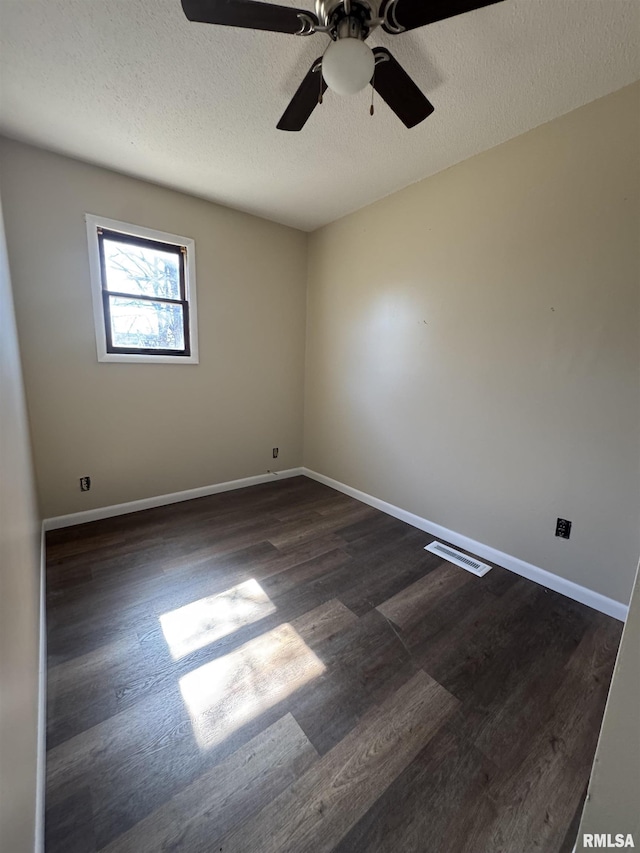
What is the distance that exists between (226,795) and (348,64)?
7.97 ft

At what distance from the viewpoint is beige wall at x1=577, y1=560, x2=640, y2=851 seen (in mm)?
633

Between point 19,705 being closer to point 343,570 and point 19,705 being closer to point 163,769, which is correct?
point 163,769

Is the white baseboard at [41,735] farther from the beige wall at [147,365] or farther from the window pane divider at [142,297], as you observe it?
the window pane divider at [142,297]

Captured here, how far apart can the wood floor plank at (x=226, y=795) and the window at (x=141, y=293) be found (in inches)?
104

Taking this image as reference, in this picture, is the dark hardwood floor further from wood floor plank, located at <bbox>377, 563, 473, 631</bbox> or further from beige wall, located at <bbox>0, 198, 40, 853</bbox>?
beige wall, located at <bbox>0, 198, 40, 853</bbox>

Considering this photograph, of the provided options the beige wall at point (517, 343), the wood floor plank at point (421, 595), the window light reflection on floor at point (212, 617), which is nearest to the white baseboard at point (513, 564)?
the beige wall at point (517, 343)

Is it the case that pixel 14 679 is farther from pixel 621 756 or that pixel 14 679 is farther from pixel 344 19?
pixel 344 19

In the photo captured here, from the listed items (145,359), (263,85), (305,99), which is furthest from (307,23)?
(145,359)

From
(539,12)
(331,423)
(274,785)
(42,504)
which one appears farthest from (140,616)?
(539,12)

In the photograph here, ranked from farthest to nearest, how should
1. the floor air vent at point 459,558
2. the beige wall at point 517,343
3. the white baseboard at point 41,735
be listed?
the floor air vent at point 459,558
the beige wall at point 517,343
the white baseboard at point 41,735

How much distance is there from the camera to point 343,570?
2137mm

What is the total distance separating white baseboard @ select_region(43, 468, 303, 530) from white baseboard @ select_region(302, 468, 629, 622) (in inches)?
43.6

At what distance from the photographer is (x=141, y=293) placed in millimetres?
2693

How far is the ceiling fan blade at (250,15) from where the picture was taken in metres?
1.03
